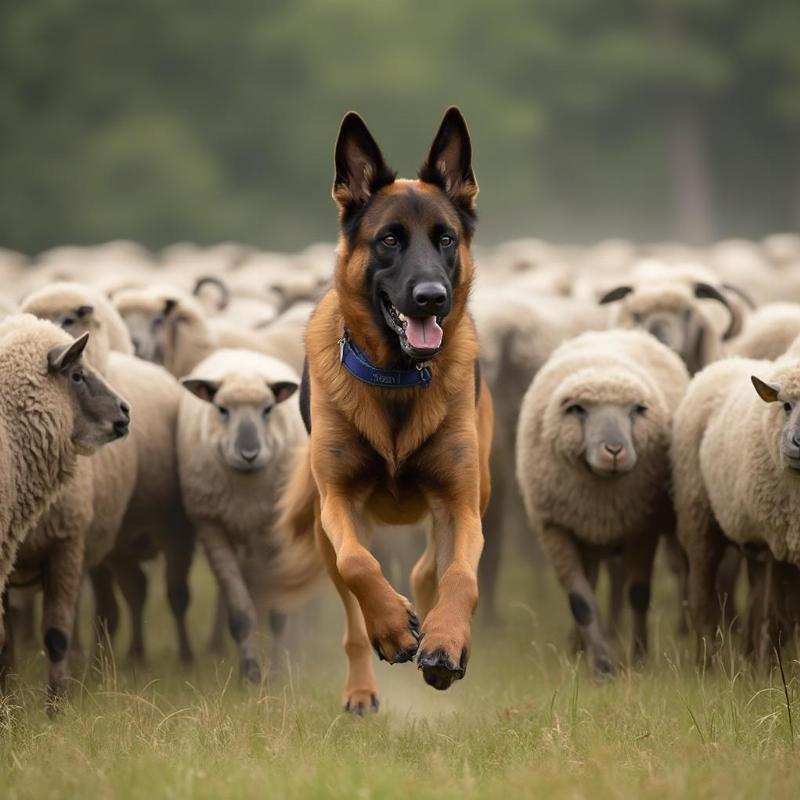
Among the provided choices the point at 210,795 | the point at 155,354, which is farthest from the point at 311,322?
the point at 155,354

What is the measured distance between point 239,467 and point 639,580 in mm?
2268

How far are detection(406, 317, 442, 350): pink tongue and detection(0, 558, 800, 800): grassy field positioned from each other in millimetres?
1477

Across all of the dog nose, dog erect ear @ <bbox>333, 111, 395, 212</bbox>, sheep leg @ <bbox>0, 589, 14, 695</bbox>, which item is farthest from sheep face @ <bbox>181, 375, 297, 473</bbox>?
the dog nose

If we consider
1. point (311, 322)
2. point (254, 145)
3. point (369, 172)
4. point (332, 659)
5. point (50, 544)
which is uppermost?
point (254, 145)

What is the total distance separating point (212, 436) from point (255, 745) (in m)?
3.42

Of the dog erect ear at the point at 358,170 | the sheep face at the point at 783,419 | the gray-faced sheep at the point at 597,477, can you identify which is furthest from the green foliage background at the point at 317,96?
the dog erect ear at the point at 358,170

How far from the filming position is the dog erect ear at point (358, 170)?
638cm

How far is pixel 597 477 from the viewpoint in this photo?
8.90 metres

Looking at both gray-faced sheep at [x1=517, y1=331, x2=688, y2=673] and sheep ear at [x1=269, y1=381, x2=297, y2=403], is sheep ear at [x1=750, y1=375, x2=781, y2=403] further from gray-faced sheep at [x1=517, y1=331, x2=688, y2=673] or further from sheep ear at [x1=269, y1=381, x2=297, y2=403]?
sheep ear at [x1=269, y1=381, x2=297, y2=403]

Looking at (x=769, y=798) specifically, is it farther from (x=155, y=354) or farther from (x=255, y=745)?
(x=155, y=354)

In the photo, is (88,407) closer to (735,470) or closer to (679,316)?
(735,470)

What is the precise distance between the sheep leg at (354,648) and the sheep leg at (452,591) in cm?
90

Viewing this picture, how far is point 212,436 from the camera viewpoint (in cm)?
956

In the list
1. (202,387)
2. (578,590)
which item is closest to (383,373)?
(578,590)
